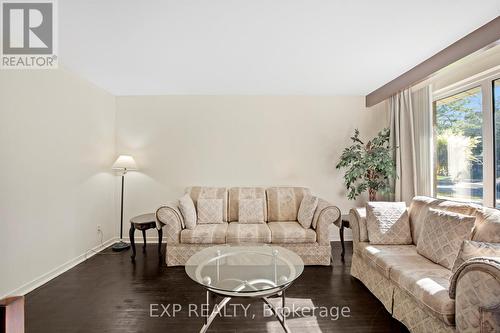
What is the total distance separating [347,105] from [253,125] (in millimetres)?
1699

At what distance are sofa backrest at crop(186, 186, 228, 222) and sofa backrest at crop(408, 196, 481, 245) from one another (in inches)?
94.3

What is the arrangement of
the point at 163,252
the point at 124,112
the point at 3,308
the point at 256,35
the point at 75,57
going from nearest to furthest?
the point at 3,308 < the point at 256,35 < the point at 75,57 < the point at 163,252 < the point at 124,112

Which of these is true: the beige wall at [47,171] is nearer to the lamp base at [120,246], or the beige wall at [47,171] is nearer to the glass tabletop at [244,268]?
the lamp base at [120,246]

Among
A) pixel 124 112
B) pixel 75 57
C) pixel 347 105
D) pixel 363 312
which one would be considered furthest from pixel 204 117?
pixel 363 312

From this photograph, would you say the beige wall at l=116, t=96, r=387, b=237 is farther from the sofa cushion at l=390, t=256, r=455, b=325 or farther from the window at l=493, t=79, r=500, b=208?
the sofa cushion at l=390, t=256, r=455, b=325

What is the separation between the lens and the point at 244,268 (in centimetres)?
212

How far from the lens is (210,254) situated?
2.37 metres

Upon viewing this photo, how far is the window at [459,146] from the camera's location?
2725mm

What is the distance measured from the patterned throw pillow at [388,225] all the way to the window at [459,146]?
106 cm

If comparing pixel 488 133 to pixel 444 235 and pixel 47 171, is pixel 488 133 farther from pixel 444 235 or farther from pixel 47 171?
pixel 47 171

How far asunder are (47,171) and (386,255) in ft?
12.3

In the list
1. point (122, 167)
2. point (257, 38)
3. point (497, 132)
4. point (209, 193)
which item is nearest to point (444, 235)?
point (497, 132)

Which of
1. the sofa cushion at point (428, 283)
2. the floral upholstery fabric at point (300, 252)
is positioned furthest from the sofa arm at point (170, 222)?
the sofa cushion at point (428, 283)

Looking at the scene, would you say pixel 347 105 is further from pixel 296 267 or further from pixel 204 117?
pixel 296 267
